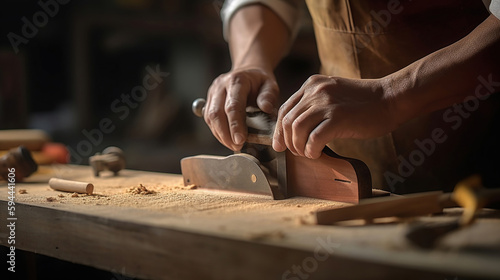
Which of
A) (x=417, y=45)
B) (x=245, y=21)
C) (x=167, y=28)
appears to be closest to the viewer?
(x=417, y=45)

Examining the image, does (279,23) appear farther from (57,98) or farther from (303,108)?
(57,98)

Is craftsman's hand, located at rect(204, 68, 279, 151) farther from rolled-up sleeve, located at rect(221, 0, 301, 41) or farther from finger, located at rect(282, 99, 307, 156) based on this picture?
rolled-up sleeve, located at rect(221, 0, 301, 41)

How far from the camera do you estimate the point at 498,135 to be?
168cm

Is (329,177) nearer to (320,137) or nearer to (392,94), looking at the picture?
(320,137)

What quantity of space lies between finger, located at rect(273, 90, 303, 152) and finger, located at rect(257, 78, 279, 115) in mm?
159

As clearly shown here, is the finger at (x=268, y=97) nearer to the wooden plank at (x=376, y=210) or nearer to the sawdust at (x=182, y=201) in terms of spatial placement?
the sawdust at (x=182, y=201)

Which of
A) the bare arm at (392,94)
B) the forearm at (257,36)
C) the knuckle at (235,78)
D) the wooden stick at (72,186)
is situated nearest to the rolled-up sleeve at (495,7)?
the bare arm at (392,94)

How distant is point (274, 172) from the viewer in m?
1.47

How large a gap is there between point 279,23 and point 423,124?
28.4 inches

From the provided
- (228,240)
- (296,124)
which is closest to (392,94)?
(296,124)

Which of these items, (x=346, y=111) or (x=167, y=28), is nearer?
(x=346, y=111)

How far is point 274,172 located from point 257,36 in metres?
0.72

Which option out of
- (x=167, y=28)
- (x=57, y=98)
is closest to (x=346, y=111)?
(x=167, y=28)

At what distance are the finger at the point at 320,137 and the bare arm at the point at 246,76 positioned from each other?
0.28 metres
